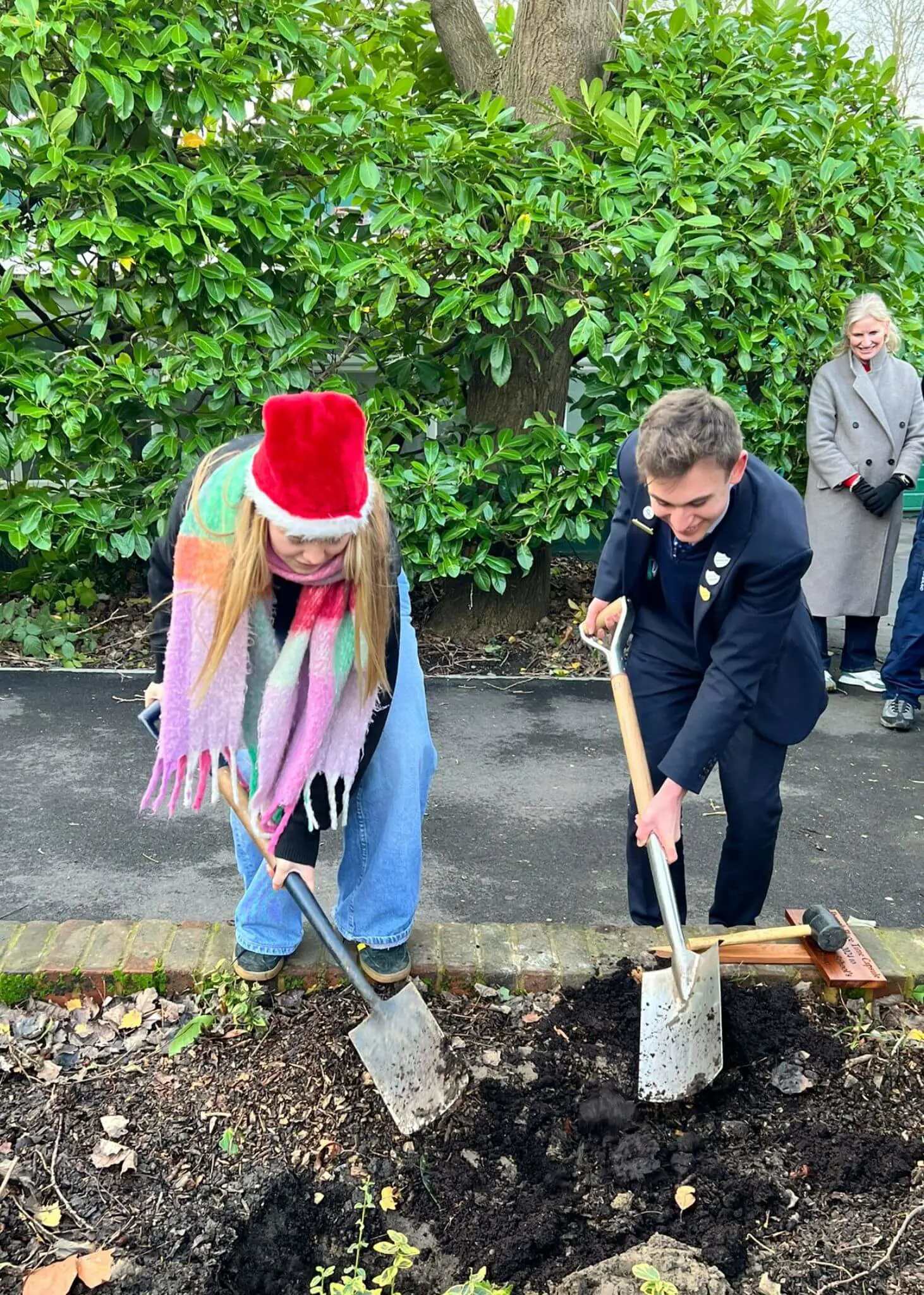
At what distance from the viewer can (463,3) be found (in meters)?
5.45

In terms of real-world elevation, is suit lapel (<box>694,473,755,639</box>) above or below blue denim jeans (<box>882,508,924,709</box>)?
above

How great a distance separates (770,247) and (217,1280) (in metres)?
5.03

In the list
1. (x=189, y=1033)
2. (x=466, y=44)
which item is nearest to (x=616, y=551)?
(x=189, y=1033)

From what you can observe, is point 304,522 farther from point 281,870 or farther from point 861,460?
point 861,460

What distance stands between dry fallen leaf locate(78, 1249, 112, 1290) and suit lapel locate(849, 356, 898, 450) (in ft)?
16.0

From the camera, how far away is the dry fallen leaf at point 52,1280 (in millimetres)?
1817

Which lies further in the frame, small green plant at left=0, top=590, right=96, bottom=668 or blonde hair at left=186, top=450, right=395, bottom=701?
small green plant at left=0, top=590, right=96, bottom=668

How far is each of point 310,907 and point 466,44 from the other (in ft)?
16.3

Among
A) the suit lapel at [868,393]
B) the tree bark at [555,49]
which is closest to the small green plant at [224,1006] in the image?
the suit lapel at [868,393]

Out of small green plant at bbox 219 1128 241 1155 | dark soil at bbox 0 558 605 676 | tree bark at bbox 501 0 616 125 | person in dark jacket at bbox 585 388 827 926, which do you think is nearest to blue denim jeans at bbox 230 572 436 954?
small green plant at bbox 219 1128 241 1155

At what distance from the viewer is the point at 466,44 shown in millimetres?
5438

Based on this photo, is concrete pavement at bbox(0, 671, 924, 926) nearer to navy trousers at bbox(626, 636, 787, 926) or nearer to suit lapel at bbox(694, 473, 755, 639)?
navy trousers at bbox(626, 636, 787, 926)

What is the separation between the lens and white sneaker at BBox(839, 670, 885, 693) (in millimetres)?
5473

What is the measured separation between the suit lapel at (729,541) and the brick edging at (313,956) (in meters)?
0.99
